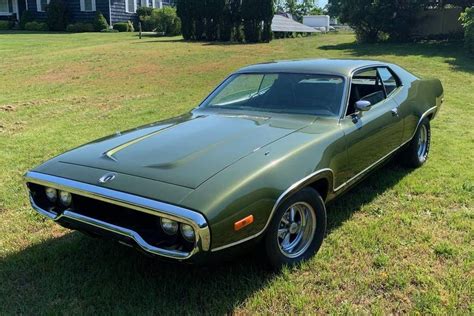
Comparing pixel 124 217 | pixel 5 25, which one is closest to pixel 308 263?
pixel 124 217

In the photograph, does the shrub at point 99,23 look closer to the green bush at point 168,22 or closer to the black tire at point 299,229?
the green bush at point 168,22

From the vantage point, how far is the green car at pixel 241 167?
2.78m

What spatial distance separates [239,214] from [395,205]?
2352 mm

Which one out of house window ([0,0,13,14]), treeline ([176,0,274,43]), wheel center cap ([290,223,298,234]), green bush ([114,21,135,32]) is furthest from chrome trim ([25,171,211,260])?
house window ([0,0,13,14])

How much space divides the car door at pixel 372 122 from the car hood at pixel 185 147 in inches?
18.4

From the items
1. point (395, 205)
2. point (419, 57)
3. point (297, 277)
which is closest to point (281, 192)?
point (297, 277)

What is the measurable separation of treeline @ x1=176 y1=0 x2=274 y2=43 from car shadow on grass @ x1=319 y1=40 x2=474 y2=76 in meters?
5.92

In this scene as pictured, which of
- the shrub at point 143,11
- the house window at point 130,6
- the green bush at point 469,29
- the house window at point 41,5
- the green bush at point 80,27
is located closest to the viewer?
the green bush at point 469,29

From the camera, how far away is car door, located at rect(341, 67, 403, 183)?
4008 mm

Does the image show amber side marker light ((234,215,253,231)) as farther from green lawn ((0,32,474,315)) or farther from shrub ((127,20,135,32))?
shrub ((127,20,135,32))

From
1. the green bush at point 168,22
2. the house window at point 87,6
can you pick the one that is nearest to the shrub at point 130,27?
the house window at point 87,6

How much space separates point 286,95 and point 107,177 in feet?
6.36

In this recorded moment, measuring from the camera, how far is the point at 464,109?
9.22 metres

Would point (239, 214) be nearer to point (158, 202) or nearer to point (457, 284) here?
point (158, 202)
